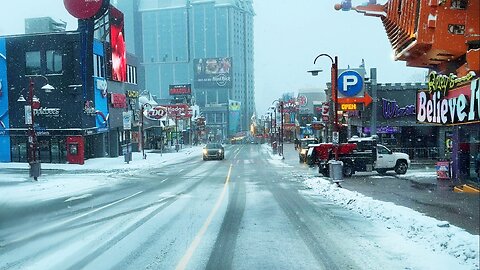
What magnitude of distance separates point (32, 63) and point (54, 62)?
219 centimetres

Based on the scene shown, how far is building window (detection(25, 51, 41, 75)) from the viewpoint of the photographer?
121ft

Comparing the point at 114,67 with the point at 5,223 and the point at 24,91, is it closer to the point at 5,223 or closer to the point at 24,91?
the point at 24,91

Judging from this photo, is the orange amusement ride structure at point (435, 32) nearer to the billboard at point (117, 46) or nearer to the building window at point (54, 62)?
the building window at point (54, 62)

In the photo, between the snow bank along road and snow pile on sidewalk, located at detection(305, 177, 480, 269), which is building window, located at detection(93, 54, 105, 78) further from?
snow pile on sidewalk, located at detection(305, 177, 480, 269)

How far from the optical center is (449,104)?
15.5 metres

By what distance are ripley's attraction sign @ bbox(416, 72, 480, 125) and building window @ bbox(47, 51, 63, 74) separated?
30381mm

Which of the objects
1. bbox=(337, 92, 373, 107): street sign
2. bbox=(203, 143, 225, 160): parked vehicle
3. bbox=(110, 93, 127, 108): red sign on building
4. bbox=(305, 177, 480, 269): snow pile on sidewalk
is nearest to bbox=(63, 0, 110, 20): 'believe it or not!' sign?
bbox=(110, 93, 127, 108): red sign on building

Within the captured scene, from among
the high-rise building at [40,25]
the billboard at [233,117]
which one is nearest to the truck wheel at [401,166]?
the high-rise building at [40,25]

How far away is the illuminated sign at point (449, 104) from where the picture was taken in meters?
13.5

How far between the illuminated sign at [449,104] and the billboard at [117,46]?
3234cm

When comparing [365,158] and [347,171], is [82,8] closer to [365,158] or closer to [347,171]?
[347,171]

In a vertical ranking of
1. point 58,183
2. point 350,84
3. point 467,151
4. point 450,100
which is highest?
point 350,84

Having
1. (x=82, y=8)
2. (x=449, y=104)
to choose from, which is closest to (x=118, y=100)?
(x=82, y=8)

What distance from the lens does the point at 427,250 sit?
325 inches
